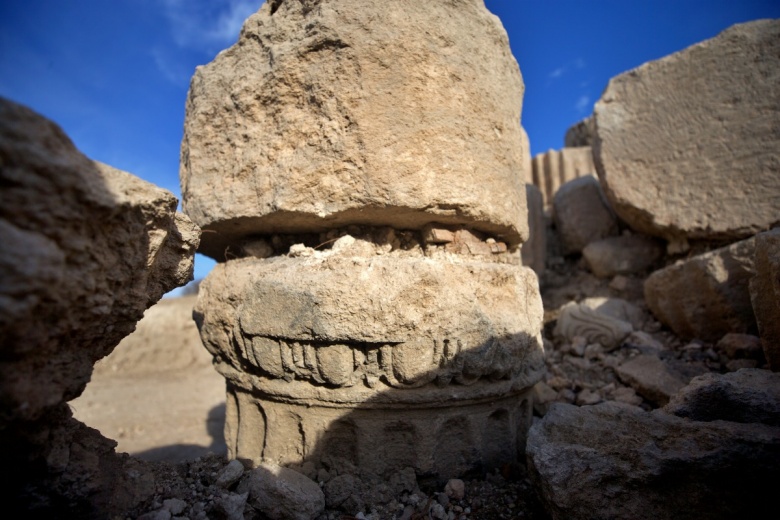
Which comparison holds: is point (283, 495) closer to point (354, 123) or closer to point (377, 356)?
point (377, 356)

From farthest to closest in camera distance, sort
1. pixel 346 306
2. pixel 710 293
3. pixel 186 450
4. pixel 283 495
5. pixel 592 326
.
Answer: pixel 186 450
pixel 592 326
pixel 710 293
pixel 346 306
pixel 283 495

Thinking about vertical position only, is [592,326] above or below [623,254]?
below

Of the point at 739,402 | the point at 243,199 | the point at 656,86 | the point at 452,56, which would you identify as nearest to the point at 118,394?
the point at 243,199

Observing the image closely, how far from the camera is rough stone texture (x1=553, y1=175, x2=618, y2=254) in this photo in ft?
12.5

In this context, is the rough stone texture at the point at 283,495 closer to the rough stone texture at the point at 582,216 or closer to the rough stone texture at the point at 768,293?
the rough stone texture at the point at 768,293

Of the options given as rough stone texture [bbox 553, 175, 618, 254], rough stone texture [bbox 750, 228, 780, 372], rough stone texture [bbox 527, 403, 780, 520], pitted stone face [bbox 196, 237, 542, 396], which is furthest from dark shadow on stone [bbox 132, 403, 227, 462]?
rough stone texture [bbox 553, 175, 618, 254]

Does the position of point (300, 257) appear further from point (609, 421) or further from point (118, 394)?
point (118, 394)

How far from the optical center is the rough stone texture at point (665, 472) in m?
1.12

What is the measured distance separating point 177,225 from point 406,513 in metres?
1.31

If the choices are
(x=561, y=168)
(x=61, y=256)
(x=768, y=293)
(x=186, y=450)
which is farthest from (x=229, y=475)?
(x=561, y=168)

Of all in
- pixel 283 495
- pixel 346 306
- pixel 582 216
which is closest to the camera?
pixel 283 495

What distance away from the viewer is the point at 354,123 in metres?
1.61

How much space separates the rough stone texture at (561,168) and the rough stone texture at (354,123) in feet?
14.3

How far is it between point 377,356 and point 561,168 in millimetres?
5357
